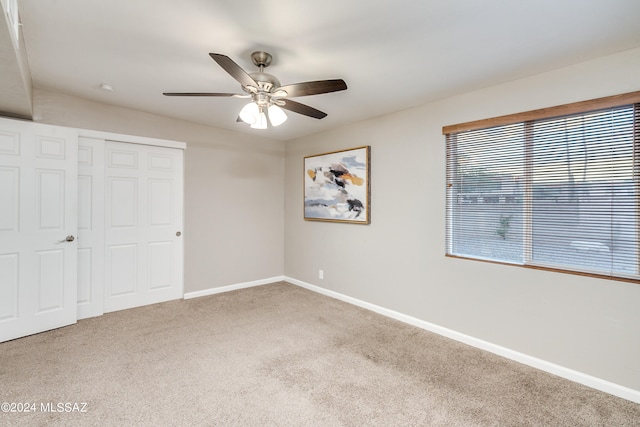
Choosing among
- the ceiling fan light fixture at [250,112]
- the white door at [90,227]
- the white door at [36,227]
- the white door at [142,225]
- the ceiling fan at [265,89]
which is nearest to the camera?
the ceiling fan at [265,89]

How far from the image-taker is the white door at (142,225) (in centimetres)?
347

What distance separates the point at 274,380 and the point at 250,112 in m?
2.00

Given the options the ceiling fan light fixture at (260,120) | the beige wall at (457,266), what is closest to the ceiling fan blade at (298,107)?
the ceiling fan light fixture at (260,120)

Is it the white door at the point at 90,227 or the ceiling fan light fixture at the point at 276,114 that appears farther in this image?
the white door at the point at 90,227

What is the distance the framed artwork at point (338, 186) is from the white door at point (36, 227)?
2.80 meters

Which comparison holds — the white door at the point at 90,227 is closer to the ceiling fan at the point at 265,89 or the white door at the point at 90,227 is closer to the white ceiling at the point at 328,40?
the white ceiling at the point at 328,40

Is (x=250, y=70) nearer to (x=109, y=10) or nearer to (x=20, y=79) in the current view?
(x=109, y=10)

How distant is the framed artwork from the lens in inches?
145

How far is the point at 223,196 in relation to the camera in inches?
171

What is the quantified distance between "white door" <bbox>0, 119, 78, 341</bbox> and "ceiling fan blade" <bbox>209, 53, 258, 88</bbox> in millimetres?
2352

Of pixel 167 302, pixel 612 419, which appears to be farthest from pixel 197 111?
pixel 612 419

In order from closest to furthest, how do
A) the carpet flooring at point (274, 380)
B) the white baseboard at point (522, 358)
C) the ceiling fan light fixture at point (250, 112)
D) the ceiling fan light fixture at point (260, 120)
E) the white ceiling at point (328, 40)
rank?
1. the white ceiling at point (328, 40)
2. the carpet flooring at point (274, 380)
3. the white baseboard at point (522, 358)
4. the ceiling fan light fixture at point (250, 112)
5. the ceiling fan light fixture at point (260, 120)

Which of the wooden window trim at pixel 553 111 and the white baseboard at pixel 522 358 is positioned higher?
the wooden window trim at pixel 553 111

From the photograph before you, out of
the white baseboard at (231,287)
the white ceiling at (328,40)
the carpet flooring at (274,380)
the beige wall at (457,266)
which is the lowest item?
the carpet flooring at (274,380)
